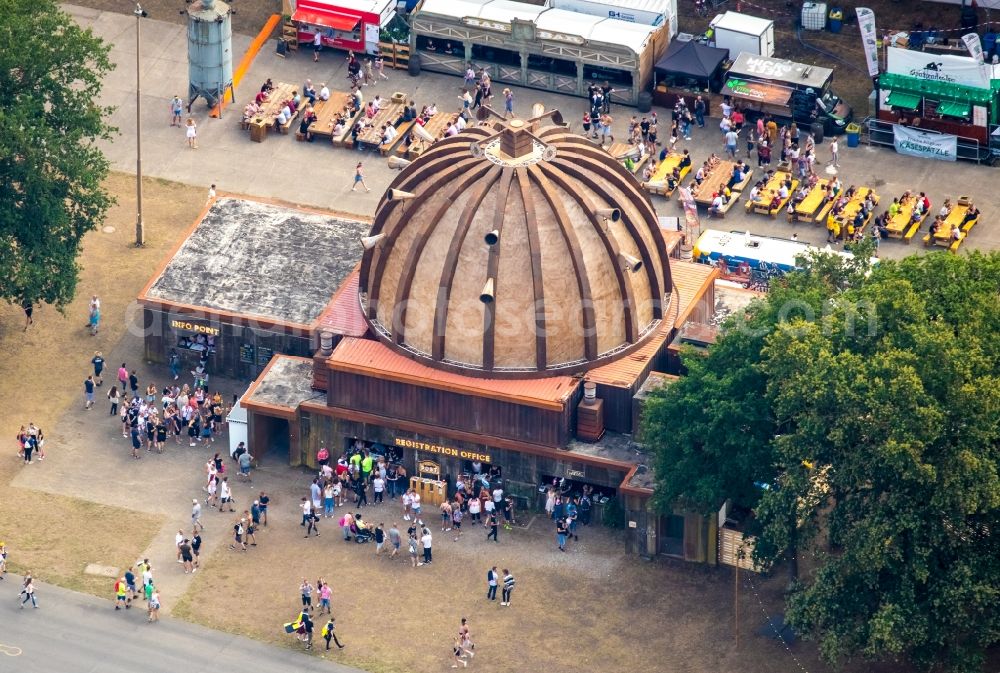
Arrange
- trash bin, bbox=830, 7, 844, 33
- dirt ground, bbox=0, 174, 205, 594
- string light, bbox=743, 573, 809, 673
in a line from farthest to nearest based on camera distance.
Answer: trash bin, bbox=830, 7, 844, 33
dirt ground, bbox=0, 174, 205, 594
string light, bbox=743, 573, 809, 673

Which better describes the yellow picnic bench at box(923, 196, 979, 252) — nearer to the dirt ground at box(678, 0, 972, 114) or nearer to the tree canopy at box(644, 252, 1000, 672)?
the dirt ground at box(678, 0, 972, 114)

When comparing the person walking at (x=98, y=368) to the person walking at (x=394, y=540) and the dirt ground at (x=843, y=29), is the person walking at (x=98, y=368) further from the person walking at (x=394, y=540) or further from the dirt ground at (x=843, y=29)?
the dirt ground at (x=843, y=29)

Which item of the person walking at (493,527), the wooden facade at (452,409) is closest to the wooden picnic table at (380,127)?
the wooden facade at (452,409)

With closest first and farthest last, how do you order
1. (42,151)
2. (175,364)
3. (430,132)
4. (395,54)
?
(42,151) < (175,364) < (430,132) < (395,54)

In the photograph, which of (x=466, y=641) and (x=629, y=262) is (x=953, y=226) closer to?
(x=629, y=262)

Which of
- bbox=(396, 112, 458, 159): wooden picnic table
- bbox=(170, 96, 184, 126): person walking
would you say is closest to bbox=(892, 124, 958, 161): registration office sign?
bbox=(396, 112, 458, 159): wooden picnic table

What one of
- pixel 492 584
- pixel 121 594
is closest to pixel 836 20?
pixel 492 584

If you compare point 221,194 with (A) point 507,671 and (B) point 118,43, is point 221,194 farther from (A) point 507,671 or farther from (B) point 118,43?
(A) point 507,671
